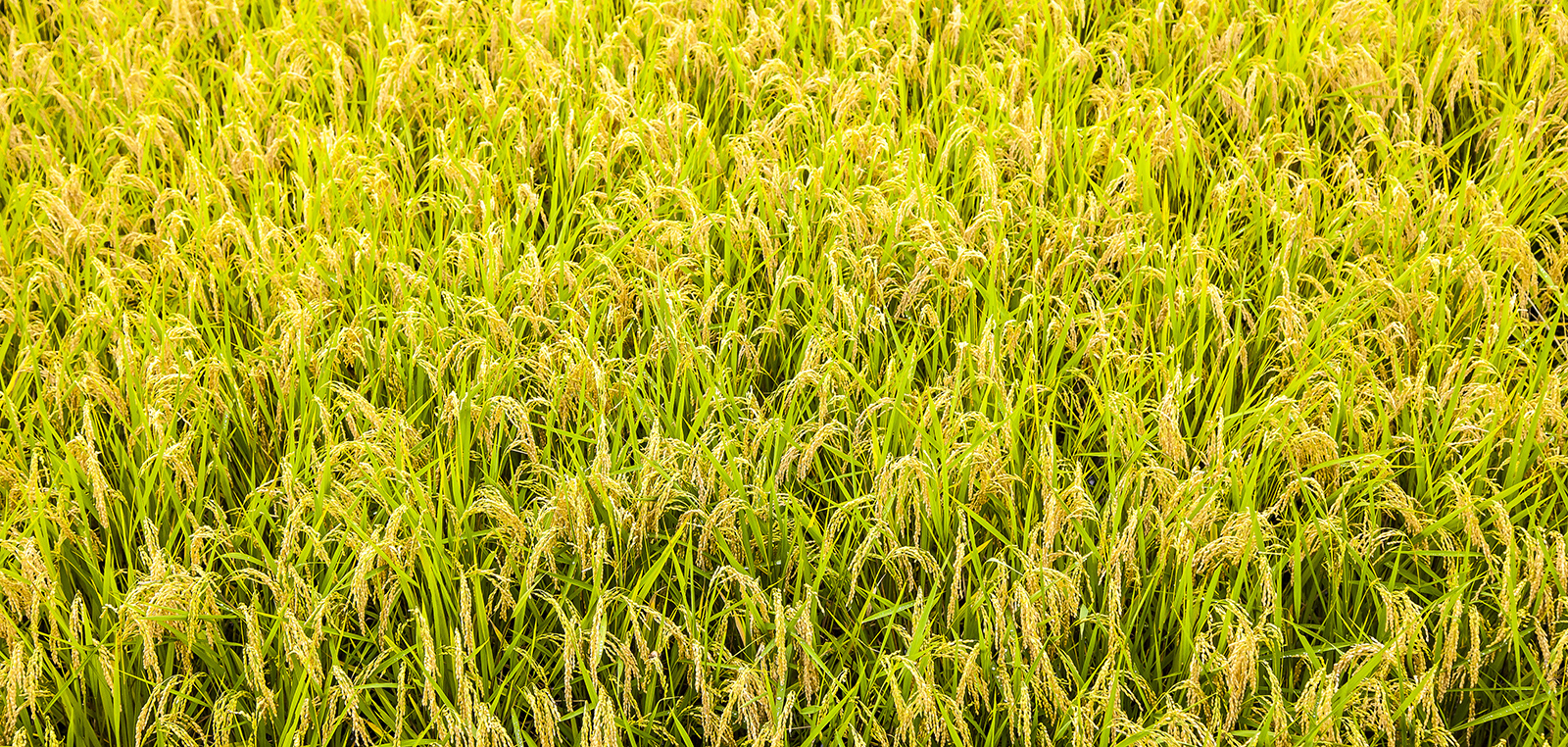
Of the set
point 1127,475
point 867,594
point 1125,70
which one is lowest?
point 867,594

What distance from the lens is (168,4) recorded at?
454cm

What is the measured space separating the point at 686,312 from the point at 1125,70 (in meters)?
1.88

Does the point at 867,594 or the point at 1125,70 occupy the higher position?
the point at 1125,70

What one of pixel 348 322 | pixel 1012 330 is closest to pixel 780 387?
pixel 1012 330

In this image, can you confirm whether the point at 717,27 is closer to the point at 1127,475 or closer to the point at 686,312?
the point at 686,312

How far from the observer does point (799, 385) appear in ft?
7.98

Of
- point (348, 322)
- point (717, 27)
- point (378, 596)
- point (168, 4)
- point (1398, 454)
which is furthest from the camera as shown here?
point (168, 4)

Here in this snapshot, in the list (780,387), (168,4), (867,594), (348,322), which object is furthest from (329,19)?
(867,594)

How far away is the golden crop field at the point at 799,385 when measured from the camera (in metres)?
2.05

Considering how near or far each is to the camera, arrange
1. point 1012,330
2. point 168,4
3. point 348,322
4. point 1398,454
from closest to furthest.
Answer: point 1398,454 < point 1012,330 < point 348,322 < point 168,4

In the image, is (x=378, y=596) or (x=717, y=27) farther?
(x=717, y=27)

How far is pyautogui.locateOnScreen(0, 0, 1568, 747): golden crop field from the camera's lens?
2.05m

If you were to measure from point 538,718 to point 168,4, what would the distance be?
3802 mm

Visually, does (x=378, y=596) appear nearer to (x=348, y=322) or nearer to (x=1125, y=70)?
(x=348, y=322)
